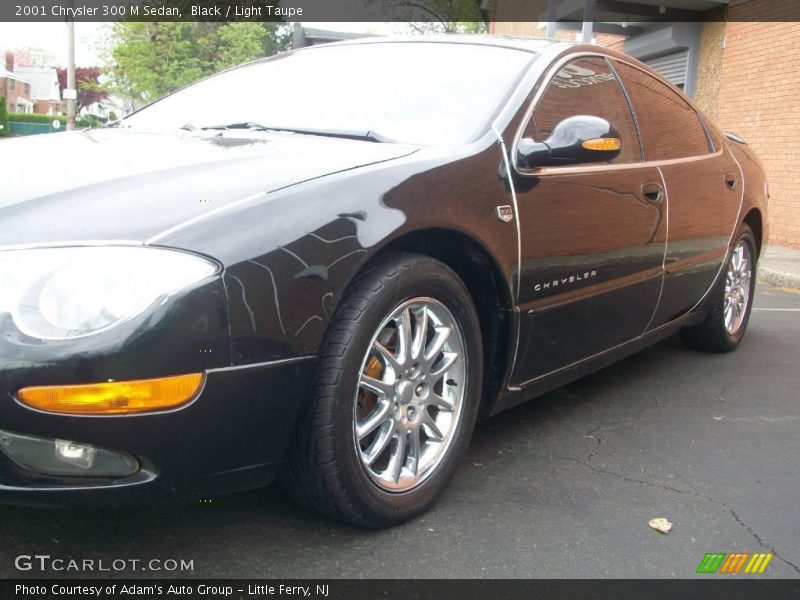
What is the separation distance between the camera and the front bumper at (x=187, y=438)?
178 centimetres

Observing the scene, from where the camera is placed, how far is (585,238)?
3.01 m

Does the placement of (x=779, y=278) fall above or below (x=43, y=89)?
below

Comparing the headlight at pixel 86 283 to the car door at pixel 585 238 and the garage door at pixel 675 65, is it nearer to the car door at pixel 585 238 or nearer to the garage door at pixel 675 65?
the car door at pixel 585 238

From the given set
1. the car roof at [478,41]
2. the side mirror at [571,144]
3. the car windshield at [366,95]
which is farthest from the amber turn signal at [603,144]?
the car roof at [478,41]

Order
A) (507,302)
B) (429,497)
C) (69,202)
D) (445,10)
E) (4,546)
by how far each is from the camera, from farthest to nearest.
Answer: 1. (445,10)
2. (507,302)
3. (429,497)
4. (4,546)
5. (69,202)

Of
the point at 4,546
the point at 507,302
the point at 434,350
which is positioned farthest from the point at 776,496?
the point at 4,546

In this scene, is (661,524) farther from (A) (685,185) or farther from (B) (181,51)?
(B) (181,51)

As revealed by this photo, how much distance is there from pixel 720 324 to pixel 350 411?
3097mm

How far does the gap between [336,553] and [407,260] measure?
2.74 feet

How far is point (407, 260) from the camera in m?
2.34

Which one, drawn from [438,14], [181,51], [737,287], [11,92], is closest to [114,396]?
[737,287]

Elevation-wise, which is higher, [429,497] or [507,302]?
[507,302]

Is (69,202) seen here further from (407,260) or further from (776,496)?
(776,496)

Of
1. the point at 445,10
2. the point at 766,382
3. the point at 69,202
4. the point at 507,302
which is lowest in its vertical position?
the point at 766,382
